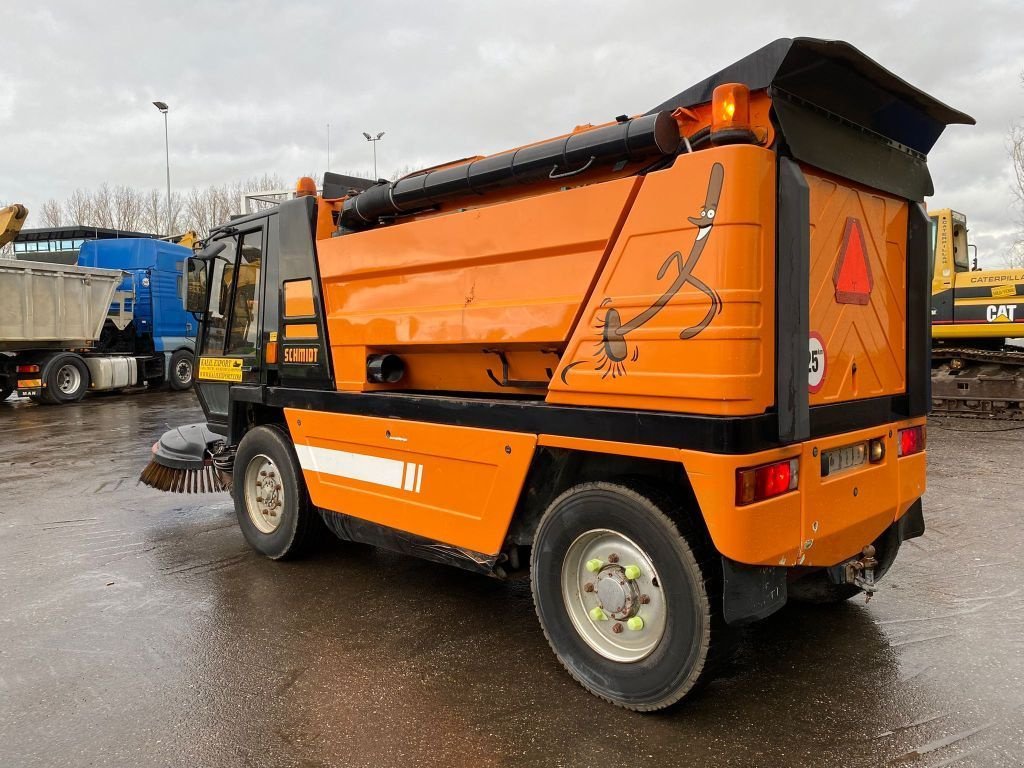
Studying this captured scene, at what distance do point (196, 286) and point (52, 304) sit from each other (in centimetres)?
1223

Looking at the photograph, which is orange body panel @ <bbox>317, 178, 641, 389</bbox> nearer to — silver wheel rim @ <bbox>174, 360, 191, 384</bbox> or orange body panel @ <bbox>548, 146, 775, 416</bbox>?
orange body panel @ <bbox>548, 146, 775, 416</bbox>

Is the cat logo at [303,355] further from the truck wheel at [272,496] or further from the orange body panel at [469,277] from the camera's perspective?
the truck wheel at [272,496]

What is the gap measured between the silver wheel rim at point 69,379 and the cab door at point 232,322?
12384mm

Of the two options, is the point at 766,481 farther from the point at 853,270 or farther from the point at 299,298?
the point at 299,298

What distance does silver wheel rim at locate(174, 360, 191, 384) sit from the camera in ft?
62.3

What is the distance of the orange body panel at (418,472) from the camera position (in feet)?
11.6

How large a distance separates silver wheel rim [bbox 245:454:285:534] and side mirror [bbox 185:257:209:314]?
1394mm

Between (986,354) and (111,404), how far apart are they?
55.9ft

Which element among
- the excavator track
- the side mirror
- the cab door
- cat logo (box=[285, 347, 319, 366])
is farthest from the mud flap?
the excavator track

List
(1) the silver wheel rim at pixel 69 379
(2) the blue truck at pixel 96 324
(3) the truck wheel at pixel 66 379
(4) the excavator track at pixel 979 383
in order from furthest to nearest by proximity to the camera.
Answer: (1) the silver wheel rim at pixel 69 379
(3) the truck wheel at pixel 66 379
(2) the blue truck at pixel 96 324
(4) the excavator track at pixel 979 383

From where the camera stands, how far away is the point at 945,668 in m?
3.33

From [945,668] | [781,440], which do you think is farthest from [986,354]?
[781,440]

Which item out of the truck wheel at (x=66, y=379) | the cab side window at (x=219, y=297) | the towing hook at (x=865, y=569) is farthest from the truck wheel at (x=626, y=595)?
the truck wheel at (x=66, y=379)

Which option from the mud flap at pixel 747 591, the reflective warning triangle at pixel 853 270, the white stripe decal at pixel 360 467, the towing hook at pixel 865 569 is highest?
the reflective warning triangle at pixel 853 270
